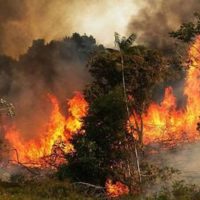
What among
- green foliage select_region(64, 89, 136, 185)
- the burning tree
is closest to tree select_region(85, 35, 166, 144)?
the burning tree

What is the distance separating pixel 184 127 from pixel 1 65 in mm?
52800

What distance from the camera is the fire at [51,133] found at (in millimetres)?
77625

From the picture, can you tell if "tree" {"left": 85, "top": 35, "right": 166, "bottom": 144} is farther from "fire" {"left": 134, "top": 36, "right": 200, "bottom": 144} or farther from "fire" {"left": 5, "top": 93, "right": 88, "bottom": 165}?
"fire" {"left": 5, "top": 93, "right": 88, "bottom": 165}

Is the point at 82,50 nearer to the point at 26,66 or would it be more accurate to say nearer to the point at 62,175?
the point at 26,66

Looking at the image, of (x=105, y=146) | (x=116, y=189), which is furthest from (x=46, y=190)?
(x=105, y=146)

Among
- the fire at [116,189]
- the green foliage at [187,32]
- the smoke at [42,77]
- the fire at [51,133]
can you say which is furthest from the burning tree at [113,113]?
the smoke at [42,77]

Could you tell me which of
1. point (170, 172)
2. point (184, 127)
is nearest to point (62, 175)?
point (170, 172)

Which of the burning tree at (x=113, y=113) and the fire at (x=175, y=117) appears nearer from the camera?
the burning tree at (x=113, y=113)

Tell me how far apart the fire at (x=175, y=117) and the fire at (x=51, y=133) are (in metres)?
11.3

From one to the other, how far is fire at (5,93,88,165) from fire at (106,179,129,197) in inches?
1114

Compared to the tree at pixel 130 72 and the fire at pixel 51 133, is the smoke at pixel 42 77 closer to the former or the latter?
the fire at pixel 51 133

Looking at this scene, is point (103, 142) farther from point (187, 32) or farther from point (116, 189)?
point (187, 32)

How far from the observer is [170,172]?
48.6 metres

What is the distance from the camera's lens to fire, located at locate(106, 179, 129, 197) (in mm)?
44156
